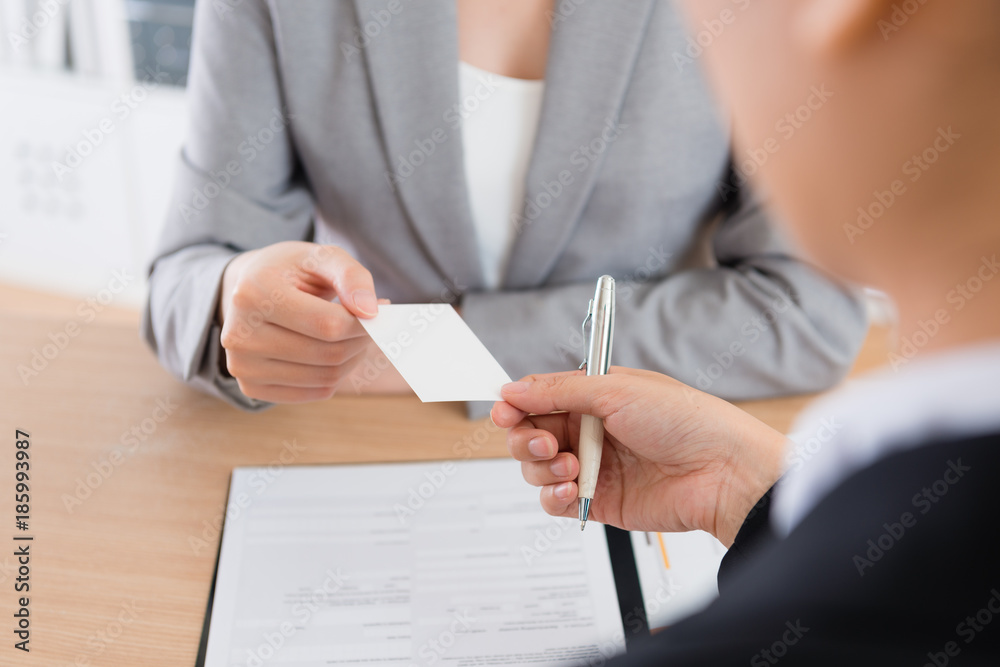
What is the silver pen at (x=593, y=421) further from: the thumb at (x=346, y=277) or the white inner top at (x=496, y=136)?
the white inner top at (x=496, y=136)

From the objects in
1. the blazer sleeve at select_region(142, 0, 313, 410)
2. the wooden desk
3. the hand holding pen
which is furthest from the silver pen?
the blazer sleeve at select_region(142, 0, 313, 410)

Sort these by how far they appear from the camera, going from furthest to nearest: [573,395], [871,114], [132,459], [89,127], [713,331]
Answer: [89,127] → [713,331] → [132,459] → [573,395] → [871,114]

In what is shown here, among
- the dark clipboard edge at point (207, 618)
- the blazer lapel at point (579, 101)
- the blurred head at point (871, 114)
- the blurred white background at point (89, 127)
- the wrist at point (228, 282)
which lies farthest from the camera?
the blurred white background at point (89, 127)

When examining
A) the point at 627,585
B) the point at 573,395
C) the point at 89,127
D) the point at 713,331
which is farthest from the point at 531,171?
the point at 89,127

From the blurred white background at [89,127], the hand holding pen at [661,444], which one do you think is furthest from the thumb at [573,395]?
the blurred white background at [89,127]

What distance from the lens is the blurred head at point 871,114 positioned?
0.32 meters

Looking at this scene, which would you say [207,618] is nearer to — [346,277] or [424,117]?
[346,277]

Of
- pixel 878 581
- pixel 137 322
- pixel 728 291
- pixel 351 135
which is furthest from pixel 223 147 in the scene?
pixel 878 581

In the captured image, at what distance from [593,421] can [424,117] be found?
539mm

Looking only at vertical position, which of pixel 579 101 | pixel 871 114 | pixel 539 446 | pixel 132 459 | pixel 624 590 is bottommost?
pixel 132 459

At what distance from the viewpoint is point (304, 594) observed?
2.35 feet

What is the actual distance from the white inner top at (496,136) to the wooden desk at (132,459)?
Result: 1.13ft

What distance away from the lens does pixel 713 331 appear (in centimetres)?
100

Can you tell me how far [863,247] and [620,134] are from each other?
2.23 feet
